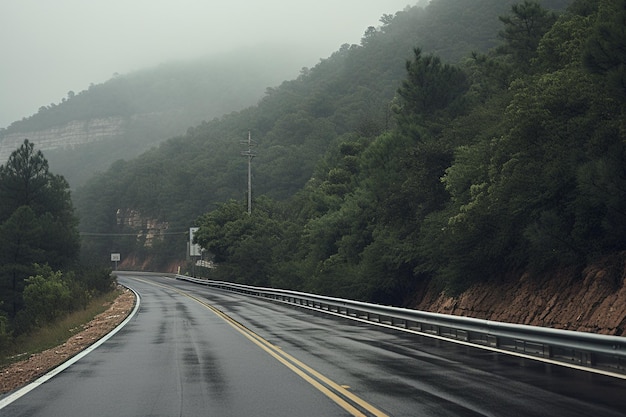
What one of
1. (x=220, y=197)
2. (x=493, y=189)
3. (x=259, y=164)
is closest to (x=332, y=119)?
(x=259, y=164)

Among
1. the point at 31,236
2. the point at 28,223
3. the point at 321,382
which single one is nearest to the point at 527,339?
the point at 321,382

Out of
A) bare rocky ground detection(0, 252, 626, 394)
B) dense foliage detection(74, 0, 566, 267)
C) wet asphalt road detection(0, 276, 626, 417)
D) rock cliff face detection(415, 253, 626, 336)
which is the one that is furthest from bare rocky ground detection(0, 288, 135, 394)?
dense foliage detection(74, 0, 566, 267)

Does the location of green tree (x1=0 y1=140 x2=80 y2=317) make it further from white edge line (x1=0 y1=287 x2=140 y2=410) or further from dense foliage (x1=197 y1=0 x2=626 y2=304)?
white edge line (x1=0 y1=287 x2=140 y2=410)

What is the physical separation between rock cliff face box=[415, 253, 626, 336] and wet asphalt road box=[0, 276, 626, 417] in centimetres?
753

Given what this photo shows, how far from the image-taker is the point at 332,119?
5138 inches

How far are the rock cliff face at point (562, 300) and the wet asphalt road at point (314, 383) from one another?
7.53 m

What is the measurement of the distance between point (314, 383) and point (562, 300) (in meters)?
16.9

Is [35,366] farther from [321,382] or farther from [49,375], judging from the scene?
[321,382]

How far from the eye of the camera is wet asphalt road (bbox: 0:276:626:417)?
7930 millimetres

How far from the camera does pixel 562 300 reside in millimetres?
24172

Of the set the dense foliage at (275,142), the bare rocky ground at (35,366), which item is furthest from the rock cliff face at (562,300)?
the dense foliage at (275,142)

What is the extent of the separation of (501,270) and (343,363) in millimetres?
19260

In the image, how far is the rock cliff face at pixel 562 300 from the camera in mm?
20891

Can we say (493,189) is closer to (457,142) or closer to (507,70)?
(457,142)
